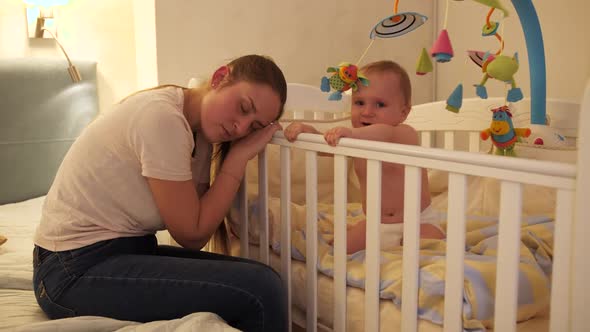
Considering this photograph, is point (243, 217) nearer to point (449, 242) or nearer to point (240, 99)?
point (240, 99)

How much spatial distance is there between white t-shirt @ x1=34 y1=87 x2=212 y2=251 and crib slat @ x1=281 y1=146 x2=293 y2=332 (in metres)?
0.21

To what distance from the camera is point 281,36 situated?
84.7 inches

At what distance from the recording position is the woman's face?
3.90 feet

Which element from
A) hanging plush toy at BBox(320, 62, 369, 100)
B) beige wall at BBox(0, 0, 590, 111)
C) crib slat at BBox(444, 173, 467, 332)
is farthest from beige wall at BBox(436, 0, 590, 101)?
crib slat at BBox(444, 173, 467, 332)

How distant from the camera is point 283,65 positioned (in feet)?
7.16

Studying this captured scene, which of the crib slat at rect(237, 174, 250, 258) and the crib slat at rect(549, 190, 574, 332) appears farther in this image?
the crib slat at rect(237, 174, 250, 258)

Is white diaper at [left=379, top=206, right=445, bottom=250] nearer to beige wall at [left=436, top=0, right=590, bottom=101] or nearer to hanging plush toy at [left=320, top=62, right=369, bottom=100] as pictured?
hanging plush toy at [left=320, top=62, right=369, bottom=100]

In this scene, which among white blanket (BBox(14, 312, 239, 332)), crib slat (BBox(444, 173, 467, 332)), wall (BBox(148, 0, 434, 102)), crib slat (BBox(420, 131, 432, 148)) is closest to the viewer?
crib slat (BBox(444, 173, 467, 332))

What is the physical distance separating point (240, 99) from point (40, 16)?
1.33 meters

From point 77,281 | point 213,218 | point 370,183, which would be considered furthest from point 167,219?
point 370,183

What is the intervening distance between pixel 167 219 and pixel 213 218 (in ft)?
0.34

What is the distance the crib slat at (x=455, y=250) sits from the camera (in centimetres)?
84

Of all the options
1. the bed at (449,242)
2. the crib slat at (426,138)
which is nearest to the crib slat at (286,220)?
the bed at (449,242)

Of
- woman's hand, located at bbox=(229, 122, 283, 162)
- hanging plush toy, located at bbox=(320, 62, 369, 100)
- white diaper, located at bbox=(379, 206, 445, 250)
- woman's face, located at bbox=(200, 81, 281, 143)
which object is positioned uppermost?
hanging plush toy, located at bbox=(320, 62, 369, 100)
